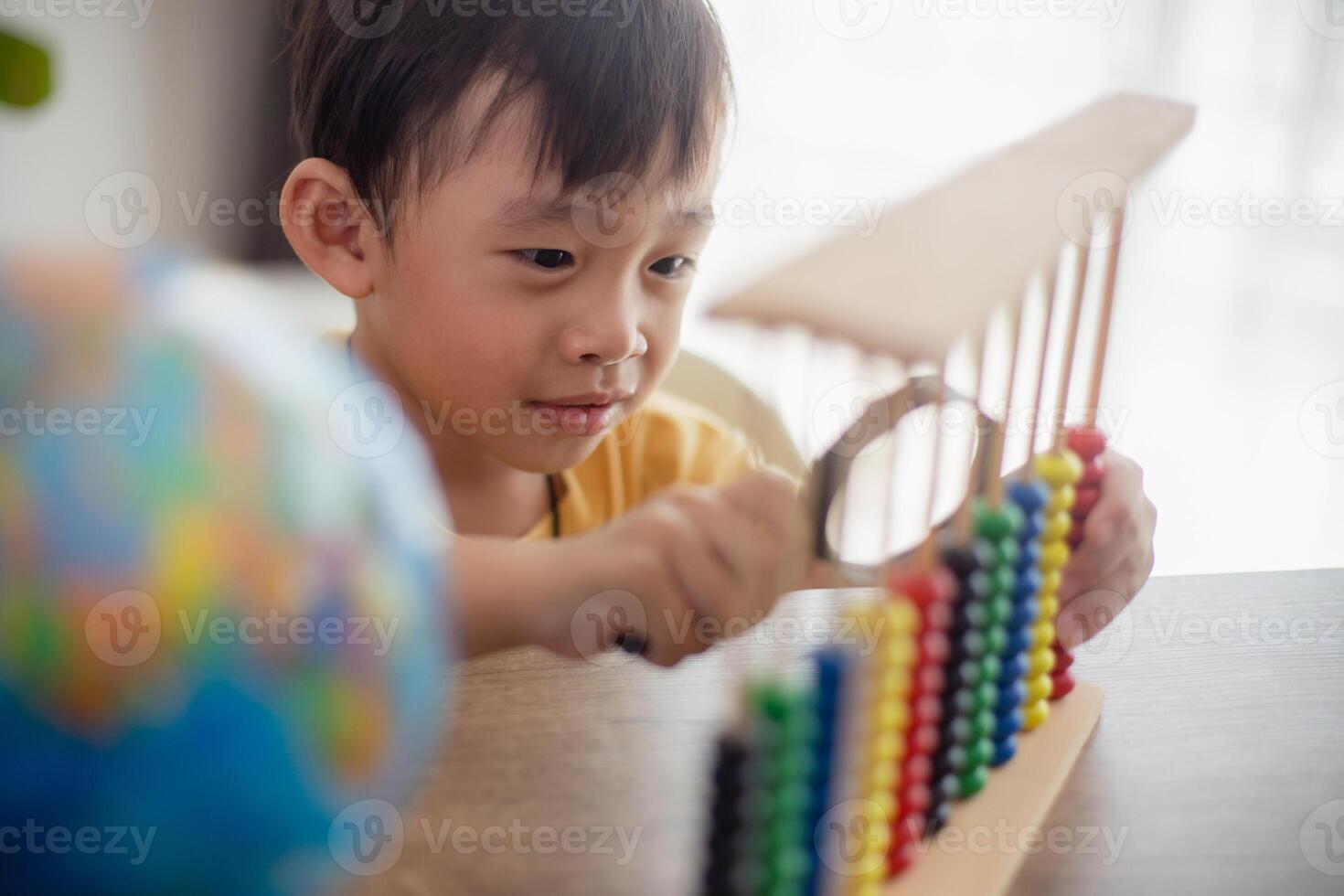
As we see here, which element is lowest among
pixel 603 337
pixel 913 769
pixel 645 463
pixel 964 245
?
pixel 645 463

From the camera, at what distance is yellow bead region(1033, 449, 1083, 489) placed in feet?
2.31

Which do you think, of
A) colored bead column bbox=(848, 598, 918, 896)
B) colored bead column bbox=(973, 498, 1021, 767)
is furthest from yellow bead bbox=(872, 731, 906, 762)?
colored bead column bbox=(973, 498, 1021, 767)

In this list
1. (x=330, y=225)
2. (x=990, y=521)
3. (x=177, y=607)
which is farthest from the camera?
(x=330, y=225)

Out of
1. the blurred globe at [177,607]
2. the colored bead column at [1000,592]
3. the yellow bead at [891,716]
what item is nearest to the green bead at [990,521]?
the colored bead column at [1000,592]

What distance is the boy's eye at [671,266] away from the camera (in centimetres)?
96

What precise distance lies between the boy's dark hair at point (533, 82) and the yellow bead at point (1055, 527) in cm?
40

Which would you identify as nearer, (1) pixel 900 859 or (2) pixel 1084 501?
(1) pixel 900 859

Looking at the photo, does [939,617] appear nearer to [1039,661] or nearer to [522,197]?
Answer: [1039,661]

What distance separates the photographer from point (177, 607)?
39 cm

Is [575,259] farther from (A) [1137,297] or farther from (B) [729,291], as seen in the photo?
(A) [1137,297]

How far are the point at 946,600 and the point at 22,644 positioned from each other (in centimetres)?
38

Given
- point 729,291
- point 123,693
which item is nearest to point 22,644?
point 123,693

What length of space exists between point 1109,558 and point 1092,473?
5cm

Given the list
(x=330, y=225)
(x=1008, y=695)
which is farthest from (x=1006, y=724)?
(x=330, y=225)
